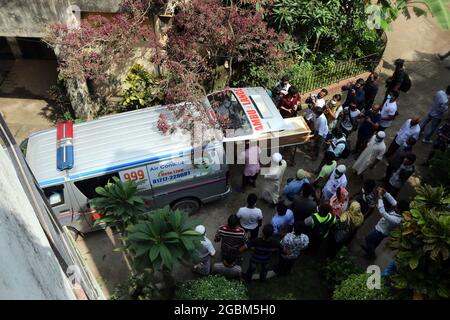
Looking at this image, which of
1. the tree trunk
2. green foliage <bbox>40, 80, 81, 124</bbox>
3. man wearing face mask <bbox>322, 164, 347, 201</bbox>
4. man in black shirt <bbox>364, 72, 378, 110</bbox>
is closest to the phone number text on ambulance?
the tree trunk

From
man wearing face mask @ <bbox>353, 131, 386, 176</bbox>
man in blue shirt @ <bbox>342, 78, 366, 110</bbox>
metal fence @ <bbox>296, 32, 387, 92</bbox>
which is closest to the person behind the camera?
man wearing face mask @ <bbox>353, 131, 386, 176</bbox>

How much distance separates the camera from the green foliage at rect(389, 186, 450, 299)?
549 cm

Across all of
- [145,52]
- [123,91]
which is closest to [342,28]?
[145,52]

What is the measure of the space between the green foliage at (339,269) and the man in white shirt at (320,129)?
3.01 m

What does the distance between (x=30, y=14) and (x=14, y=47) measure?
5.25m

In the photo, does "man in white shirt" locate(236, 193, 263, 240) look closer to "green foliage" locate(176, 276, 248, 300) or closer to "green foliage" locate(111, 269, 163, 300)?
"green foliage" locate(176, 276, 248, 300)

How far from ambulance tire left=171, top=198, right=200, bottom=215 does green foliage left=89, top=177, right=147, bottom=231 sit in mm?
1536

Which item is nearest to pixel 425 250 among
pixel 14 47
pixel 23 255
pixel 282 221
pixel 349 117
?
pixel 282 221

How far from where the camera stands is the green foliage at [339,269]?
7113mm

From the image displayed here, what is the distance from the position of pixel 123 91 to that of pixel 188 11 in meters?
2.98

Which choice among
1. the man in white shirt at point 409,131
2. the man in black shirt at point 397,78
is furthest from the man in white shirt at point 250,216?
the man in black shirt at point 397,78

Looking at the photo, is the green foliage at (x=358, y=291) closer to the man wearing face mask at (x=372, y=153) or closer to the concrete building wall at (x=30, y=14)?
the man wearing face mask at (x=372, y=153)

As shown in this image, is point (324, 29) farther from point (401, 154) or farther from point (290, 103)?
point (401, 154)

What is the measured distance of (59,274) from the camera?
4055 millimetres
